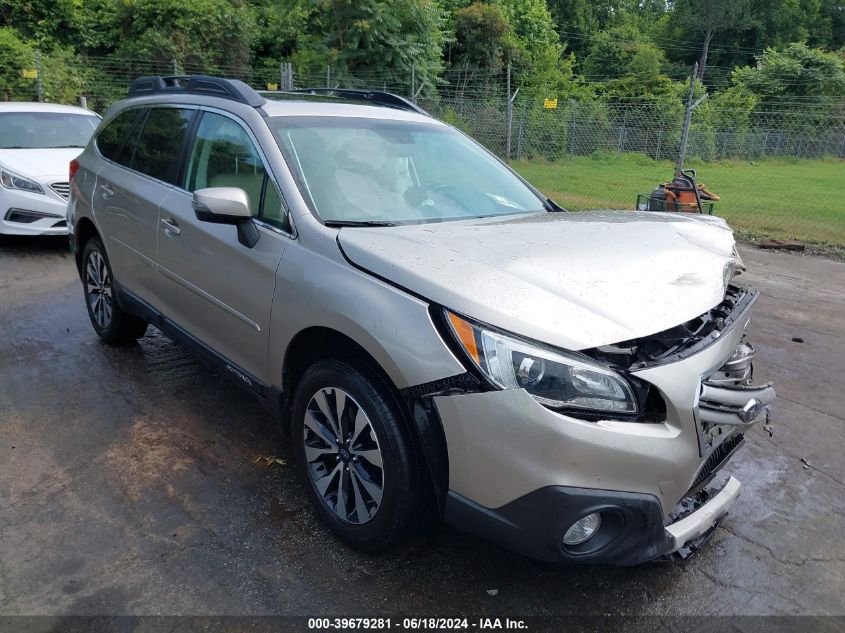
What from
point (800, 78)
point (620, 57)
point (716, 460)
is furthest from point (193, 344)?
point (620, 57)

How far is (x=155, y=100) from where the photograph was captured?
4.29m

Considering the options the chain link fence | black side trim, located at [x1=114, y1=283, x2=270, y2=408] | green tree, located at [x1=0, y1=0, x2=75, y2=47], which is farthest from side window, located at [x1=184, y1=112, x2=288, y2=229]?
green tree, located at [x1=0, y1=0, x2=75, y2=47]

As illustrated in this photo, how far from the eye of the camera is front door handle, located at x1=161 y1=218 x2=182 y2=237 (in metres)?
3.61

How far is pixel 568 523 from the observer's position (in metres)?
2.12

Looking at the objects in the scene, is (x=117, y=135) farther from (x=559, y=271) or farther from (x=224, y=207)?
(x=559, y=271)

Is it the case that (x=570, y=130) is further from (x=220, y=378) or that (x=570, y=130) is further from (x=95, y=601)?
(x=95, y=601)

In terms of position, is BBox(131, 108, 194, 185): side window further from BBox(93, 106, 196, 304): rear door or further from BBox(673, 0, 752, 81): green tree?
BBox(673, 0, 752, 81): green tree

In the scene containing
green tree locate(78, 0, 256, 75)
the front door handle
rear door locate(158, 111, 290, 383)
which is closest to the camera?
rear door locate(158, 111, 290, 383)

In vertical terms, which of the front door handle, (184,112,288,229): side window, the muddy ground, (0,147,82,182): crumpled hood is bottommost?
the muddy ground

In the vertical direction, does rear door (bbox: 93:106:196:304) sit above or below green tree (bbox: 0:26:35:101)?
below

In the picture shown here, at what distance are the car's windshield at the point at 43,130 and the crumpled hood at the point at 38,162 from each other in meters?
0.25

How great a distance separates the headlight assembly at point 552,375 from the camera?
2115 millimetres

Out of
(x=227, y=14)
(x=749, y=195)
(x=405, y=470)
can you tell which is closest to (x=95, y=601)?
(x=405, y=470)

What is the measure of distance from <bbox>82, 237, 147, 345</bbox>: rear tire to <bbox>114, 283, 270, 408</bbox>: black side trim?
0.75 feet
